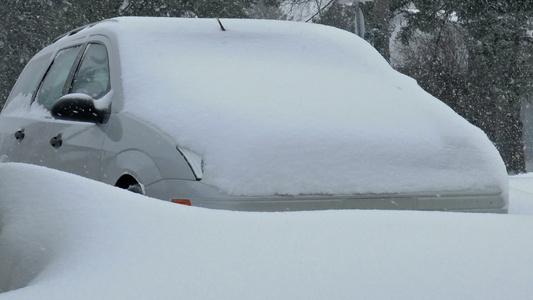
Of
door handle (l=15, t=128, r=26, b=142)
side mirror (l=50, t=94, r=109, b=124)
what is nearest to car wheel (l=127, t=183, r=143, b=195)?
side mirror (l=50, t=94, r=109, b=124)

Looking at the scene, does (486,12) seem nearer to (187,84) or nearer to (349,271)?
(187,84)

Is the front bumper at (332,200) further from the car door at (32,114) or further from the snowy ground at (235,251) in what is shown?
the car door at (32,114)

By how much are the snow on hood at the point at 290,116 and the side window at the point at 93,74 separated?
20 centimetres

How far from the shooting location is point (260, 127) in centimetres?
343

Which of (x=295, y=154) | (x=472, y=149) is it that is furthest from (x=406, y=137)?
(x=295, y=154)

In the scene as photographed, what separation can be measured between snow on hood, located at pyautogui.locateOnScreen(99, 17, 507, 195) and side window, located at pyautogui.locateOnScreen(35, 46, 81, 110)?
697 mm

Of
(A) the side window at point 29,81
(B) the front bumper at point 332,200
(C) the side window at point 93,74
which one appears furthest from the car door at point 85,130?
(A) the side window at point 29,81

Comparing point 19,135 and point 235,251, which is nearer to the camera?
point 235,251

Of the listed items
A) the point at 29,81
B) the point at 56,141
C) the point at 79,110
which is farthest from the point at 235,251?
the point at 29,81

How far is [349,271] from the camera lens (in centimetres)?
150

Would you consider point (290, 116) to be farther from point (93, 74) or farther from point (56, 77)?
point (56, 77)

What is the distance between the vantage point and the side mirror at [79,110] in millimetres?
4048

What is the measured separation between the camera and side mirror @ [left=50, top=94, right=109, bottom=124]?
405 cm

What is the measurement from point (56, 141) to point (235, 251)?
3160 mm
